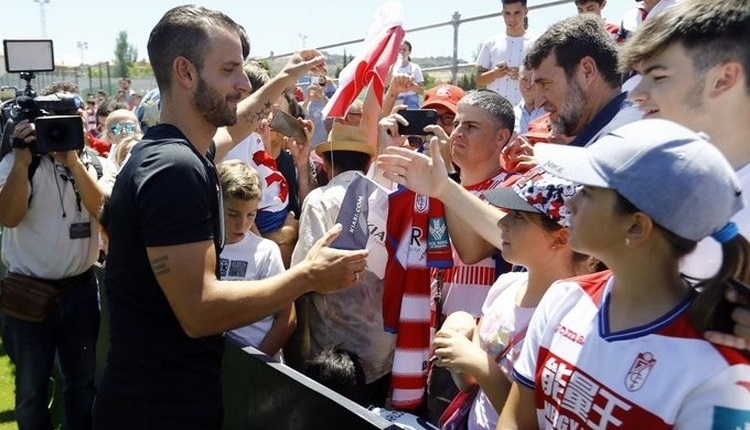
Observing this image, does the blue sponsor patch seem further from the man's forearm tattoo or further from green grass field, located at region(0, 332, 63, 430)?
green grass field, located at region(0, 332, 63, 430)

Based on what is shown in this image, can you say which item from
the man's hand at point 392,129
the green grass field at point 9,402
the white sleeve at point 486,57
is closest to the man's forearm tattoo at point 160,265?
the man's hand at point 392,129

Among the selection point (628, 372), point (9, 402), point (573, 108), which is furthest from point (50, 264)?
point (628, 372)

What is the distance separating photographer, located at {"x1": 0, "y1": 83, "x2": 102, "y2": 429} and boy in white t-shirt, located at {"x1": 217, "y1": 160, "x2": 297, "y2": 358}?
108cm

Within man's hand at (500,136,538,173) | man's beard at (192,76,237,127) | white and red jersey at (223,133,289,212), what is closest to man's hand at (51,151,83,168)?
white and red jersey at (223,133,289,212)

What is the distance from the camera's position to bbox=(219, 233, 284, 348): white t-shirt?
3.39m

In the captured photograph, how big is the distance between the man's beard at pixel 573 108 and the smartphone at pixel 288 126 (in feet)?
7.48

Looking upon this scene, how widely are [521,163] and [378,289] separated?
3.38 ft

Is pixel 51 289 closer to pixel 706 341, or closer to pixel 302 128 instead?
pixel 302 128

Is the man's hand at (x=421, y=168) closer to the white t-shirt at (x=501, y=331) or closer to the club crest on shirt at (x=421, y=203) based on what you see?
the club crest on shirt at (x=421, y=203)

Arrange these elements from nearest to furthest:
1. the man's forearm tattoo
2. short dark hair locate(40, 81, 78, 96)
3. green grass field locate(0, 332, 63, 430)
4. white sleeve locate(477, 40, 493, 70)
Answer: the man's forearm tattoo, short dark hair locate(40, 81, 78, 96), green grass field locate(0, 332, 63, 430), white sleeve locate(477, 40, 493, 70)

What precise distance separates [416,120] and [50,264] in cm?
224

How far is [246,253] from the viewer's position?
11.2 feet

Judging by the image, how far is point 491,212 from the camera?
2713 millimetres

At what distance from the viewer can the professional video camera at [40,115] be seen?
12.6 ft
